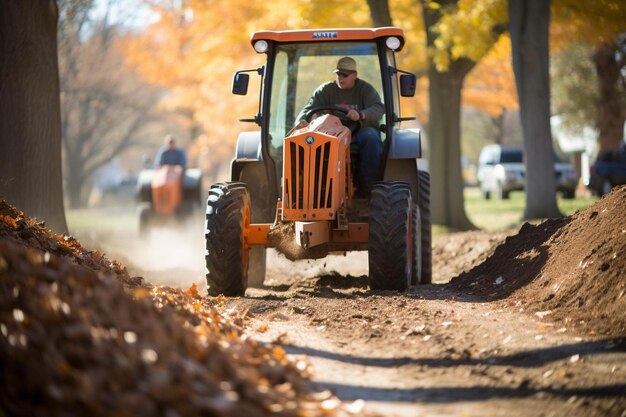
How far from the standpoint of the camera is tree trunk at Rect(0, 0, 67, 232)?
47.1ft

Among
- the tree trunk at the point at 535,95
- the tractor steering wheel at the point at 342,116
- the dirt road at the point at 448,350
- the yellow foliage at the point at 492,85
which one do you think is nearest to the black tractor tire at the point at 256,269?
the dirt road at the point at 448,350

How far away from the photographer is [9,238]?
9570 millimetres

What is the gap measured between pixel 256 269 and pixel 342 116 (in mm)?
2804

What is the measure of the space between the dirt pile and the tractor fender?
5.21ft

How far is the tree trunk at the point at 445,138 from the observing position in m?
23.6

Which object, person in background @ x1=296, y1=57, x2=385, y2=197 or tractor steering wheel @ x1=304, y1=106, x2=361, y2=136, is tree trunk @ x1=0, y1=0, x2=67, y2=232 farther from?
tractor steering wheel @ x1=304, y1=106, x2=361, y2=136

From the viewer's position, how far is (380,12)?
2180 cm

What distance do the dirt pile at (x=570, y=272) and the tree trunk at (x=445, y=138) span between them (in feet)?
34.5

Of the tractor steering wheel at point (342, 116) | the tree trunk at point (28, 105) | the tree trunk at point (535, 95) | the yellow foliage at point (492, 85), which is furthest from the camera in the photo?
the yellow foliage at point (492, 85)

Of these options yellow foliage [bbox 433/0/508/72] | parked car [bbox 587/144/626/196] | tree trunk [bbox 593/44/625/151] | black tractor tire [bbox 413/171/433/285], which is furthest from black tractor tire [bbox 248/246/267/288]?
tree trunk [bbox 593/44/625/151]

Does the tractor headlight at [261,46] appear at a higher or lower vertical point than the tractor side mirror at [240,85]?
higher

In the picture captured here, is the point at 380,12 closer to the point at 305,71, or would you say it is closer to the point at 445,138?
the point at 445,138

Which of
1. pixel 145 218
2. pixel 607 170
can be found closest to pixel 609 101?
pixel 607 170

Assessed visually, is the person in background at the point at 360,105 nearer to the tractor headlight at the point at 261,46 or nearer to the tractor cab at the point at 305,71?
the tractor cab at the point at 305,71
